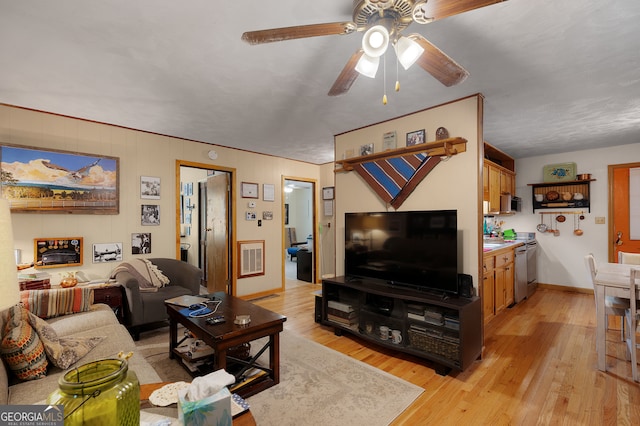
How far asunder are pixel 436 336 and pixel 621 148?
4772 mm

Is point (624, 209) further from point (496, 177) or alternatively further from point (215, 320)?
point (215, 320)

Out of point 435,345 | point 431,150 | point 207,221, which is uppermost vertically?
point 431,150

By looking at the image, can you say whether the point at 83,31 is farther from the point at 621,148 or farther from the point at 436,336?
the point at 621,148

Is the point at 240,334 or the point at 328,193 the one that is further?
the point at 328,193

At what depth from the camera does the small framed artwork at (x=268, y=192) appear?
5.10 meters

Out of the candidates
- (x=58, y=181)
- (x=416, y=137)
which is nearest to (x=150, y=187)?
(x=58, y=181)

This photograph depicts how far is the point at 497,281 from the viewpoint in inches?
147

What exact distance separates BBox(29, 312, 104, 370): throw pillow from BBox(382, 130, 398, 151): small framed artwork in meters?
3.14

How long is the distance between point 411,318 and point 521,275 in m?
2.81

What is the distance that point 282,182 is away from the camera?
5387 millimetres

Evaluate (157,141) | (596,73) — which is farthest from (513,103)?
(157,141)

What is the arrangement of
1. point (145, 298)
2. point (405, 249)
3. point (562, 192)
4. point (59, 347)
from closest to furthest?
point (59, 347), point (405, 249), point (145, 298), point (562, 192)

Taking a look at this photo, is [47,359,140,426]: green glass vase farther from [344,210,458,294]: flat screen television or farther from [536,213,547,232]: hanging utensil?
[536,213,547,232]: hanging utensil

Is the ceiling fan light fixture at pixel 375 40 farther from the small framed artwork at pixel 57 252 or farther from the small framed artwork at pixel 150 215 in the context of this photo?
the small framed artwork at pixel 57 252
